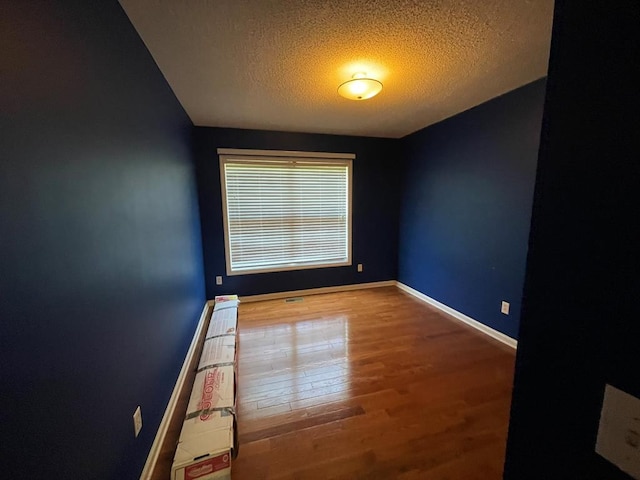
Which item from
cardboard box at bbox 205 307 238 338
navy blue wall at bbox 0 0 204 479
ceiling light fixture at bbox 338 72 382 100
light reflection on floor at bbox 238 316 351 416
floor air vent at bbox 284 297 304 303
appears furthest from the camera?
floor air vent at bbox 284 297 304 303

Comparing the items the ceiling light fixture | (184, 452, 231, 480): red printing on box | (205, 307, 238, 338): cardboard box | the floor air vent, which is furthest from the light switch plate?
the floor air vent

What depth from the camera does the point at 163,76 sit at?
1959mm

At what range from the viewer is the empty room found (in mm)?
452

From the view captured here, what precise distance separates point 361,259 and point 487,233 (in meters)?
1.86

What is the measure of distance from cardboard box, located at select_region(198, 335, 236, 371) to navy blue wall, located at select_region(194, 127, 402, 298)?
1.48m

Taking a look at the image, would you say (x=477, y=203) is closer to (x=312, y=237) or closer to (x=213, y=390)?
(x=312, y=237)

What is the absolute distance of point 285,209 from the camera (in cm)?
369

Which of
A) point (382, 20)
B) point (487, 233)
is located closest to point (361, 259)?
point (487, 233)

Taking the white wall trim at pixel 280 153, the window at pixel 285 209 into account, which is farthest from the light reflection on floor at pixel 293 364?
the white wall trim at pixel 280 153

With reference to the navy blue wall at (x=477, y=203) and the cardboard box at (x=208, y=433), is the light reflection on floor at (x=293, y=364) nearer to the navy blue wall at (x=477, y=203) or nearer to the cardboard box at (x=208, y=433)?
the cardboard box at (x=208, y=433)

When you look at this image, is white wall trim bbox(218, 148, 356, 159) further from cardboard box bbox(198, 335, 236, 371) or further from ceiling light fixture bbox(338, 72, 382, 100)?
cardboard box bbox(198, 335, 236, 371)

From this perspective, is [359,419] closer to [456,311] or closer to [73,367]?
[73,367]

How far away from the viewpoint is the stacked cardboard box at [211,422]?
1.17m

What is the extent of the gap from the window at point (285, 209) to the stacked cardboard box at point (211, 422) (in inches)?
64.7
